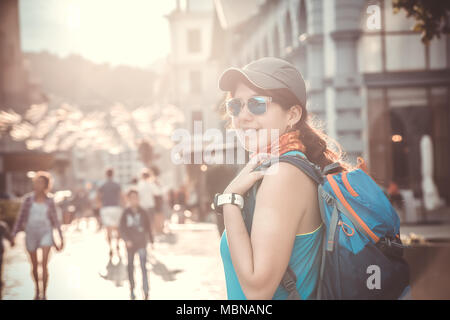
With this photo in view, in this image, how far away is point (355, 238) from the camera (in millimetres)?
1654

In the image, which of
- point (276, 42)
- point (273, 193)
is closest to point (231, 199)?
point (273, 193)

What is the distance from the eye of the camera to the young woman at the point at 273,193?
1.58 meters

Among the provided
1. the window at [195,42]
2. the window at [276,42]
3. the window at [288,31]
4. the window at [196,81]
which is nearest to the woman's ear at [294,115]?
the window at [288,31]

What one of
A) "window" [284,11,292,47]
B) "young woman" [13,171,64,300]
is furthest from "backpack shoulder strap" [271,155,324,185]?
"window" [284,11,292,47]

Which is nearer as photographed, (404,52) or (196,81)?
(404,52)

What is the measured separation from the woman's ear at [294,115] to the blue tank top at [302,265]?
1.20ft

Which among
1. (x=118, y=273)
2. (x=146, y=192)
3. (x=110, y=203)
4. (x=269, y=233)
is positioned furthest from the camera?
(x=146, y=192)

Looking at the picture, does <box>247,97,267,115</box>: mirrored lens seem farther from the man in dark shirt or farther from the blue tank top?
the man in dark shirt

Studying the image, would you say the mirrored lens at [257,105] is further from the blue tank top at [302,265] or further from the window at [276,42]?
the window at [276,42]

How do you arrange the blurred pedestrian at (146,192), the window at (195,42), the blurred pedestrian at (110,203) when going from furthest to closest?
the window at (195,42), the blurred pedestrian at (146,192), the blurred pedestrian at (110,203)

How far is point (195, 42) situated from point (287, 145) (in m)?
38.6

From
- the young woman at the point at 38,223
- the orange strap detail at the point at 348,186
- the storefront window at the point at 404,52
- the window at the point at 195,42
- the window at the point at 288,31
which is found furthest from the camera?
the window at the point at 195,42

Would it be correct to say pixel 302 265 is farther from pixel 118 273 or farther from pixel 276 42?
pixel 276 42
